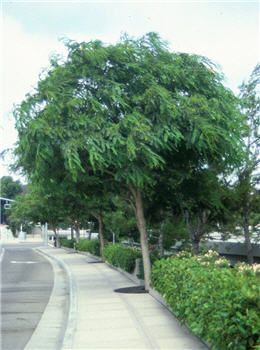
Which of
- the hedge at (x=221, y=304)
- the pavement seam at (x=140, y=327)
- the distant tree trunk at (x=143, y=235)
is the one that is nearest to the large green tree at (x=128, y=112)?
the distant tree trunk at (x=143, y=235)

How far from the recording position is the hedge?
6.01 meters

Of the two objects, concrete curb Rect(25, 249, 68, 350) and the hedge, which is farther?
concrete curb Rect(25, 249, 68, 350)

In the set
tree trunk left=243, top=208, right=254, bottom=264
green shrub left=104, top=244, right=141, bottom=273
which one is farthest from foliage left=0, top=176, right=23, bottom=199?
tree trunk left=243, top=208, right=254, bottom=264

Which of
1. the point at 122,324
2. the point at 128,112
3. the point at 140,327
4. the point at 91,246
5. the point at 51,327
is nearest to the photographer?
the point at 140,327

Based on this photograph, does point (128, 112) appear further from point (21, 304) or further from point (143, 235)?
point (21, 304)

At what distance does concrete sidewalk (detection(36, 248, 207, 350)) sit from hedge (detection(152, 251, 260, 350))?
1.32ft

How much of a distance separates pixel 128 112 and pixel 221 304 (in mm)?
8570

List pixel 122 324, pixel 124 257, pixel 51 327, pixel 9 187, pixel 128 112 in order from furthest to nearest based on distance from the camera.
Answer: pixel 9 187 → pixel 124 257 → pixel 128 112 → pixel 51 327 → pixel 122 324

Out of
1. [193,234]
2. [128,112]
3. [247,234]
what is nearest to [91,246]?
[193,234]

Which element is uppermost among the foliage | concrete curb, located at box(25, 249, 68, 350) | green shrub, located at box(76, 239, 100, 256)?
the foliage

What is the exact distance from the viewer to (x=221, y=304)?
656 cm

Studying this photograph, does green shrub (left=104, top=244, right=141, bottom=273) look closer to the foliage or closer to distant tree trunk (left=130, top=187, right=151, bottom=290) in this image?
distant tree trunk (left=130, top=187, right=151, bottom=290)

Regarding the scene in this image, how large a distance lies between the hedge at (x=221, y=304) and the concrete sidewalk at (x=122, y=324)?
40cm

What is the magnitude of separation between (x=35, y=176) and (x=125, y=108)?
3461 mm
